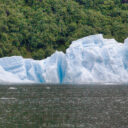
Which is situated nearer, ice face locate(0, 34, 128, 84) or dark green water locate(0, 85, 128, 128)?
dark green water locate(0, 85, 128, 128)

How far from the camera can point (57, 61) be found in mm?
46812

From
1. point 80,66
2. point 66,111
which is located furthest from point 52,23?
point 66,111

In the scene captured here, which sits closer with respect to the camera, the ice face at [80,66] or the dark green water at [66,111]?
the dark green water at [66,111]

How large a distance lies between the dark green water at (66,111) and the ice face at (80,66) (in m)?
12.2

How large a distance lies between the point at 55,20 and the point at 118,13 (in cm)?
1193

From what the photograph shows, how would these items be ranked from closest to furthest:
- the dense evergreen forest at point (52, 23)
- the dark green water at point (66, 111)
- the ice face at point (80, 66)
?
the dark green water at point (66, 111), the ice face at point (80, 66), the dense evergreen forest at point (52, 23)

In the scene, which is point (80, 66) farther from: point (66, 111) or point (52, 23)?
point (52, 23)

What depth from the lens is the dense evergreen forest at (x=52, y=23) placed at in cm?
7006

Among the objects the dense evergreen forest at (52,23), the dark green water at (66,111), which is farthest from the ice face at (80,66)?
the dense evergreen forest at (52,23)

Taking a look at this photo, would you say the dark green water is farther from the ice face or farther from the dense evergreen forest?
the dense evergreen forest

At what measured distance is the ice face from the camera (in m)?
45.3

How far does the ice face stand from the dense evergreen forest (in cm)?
1892

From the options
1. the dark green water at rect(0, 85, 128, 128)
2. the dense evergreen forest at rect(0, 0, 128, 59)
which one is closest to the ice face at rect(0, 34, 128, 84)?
the dark green water at rect(0, 85, 128, 128)

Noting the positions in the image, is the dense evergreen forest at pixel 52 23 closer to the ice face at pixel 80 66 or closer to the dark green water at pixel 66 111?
the ice face at pixel 80 66
